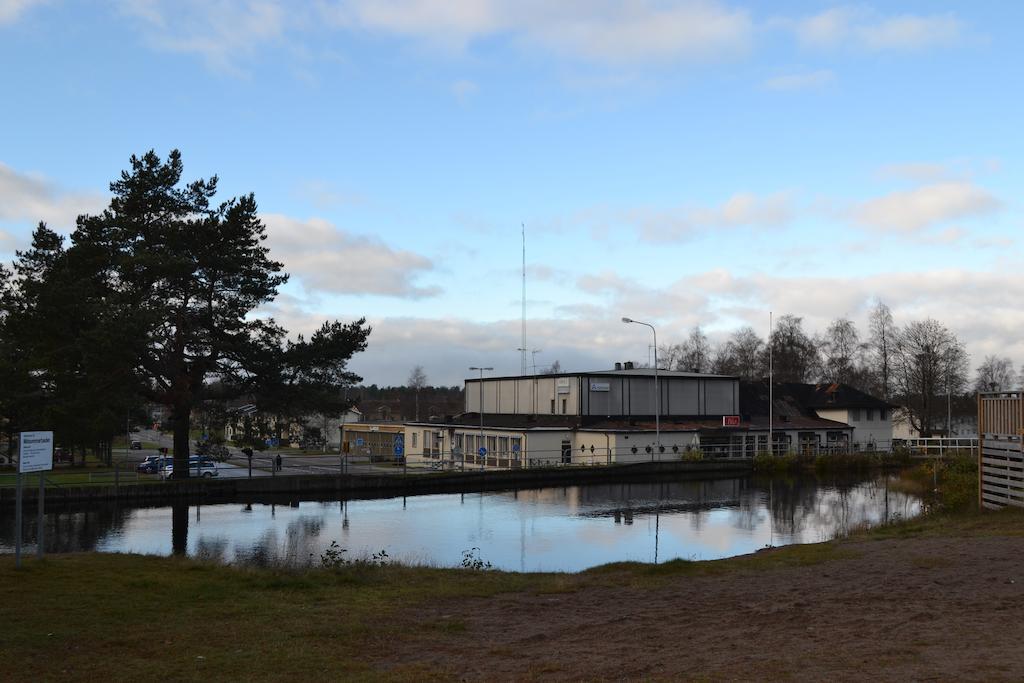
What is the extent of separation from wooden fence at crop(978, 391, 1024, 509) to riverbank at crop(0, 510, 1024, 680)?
7005 mm

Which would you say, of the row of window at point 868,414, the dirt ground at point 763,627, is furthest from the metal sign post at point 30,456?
the row of window at point 868,414

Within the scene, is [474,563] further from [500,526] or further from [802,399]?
[802,399]

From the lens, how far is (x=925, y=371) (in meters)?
81.3

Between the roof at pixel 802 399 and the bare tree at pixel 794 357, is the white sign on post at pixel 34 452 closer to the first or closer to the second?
the roof at pixel 802 399

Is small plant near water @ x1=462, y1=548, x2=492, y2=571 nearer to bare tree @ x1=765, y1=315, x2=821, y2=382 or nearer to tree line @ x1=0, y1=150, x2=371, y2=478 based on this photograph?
tree line @ x1=0, y1=150, x2=371, y2=478

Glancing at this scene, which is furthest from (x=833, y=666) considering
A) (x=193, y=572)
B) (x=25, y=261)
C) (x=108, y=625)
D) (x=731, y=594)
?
(x=25, y=261)

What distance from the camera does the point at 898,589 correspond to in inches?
508

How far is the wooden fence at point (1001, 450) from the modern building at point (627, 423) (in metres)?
25.5

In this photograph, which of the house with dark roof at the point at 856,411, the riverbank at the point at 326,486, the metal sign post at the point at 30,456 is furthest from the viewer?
the house with dark roof at the point at 856,411

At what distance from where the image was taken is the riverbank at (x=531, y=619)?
8.91 meters

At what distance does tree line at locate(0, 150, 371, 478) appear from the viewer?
113 feet

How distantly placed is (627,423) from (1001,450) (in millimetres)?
33655

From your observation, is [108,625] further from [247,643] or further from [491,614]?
[491,614]

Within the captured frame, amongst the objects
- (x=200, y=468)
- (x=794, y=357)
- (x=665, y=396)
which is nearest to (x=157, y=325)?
(x=200, y=468)
